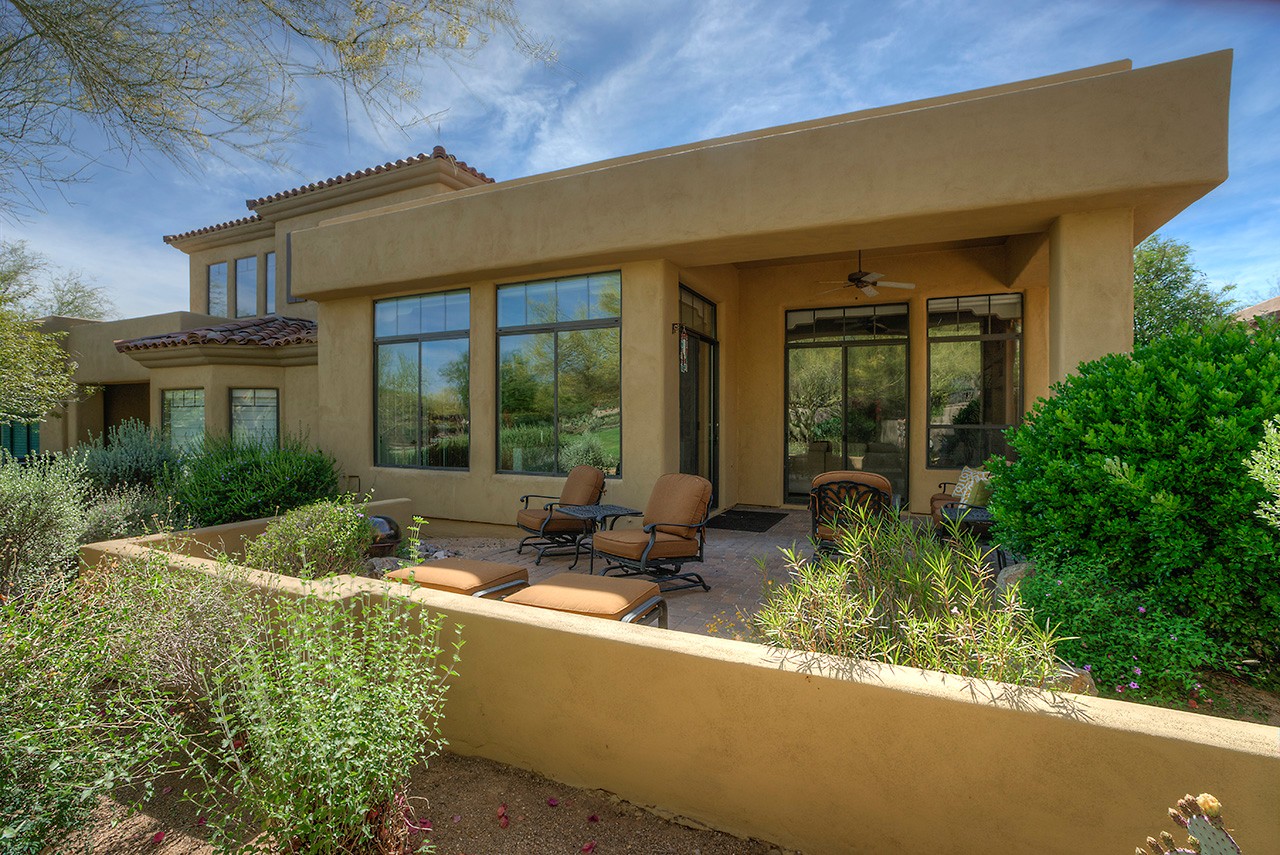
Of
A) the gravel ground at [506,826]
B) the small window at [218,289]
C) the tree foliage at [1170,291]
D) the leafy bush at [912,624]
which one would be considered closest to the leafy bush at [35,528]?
the gravel ground at [506,826]

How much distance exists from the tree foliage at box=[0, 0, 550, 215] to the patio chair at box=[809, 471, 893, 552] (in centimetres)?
450

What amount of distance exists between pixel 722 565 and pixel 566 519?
1.98 metres

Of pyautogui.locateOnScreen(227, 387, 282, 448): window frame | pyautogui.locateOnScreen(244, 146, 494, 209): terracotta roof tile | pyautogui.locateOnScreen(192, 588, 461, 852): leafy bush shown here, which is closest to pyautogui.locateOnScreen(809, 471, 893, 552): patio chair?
pyautogui.locateOnScreen(192, 588, 461, 852): leafy bush

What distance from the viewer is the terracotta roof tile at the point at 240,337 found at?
11.3 m

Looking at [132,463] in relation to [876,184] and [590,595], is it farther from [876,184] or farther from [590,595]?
[876,184]

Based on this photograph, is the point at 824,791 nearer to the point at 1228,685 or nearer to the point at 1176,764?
the point at 1176,764

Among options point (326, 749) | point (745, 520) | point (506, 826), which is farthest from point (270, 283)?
point (326, 749)

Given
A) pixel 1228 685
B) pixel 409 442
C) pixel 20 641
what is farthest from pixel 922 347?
pixel 20 641

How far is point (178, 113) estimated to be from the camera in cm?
477

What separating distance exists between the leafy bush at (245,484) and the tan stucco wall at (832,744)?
5.61 m

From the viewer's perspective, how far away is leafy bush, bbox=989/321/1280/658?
3.15 metres

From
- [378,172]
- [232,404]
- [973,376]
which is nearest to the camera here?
[973,376]

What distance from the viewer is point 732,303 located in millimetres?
10430

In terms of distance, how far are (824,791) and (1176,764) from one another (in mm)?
1084
